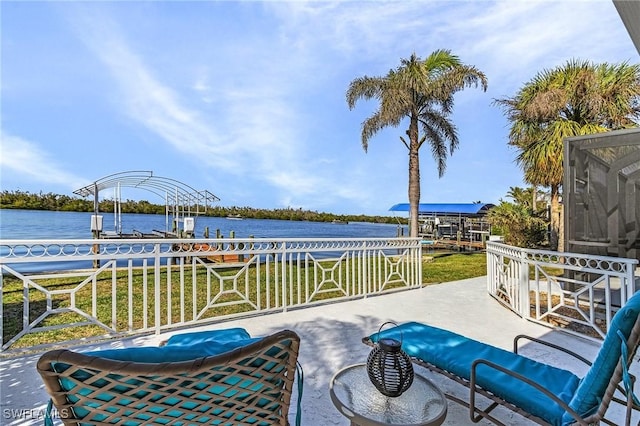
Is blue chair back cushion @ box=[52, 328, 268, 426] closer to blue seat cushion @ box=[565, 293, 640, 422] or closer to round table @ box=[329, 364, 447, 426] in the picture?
round table @ box=[329, 364, 447, 426]

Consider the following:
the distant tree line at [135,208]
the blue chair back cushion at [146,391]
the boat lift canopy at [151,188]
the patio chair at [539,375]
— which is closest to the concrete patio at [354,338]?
the patio chair at [539,375]

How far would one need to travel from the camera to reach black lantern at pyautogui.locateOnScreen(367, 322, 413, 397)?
5.79 ft

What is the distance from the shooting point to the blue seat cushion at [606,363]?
1.56 metres

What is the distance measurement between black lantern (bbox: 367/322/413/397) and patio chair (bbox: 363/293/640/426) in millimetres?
506

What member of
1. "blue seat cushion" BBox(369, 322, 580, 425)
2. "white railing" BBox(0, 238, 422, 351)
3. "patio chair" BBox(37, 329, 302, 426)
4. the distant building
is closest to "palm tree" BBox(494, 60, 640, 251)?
"white railing" BBox(0, 238, 422, 351)

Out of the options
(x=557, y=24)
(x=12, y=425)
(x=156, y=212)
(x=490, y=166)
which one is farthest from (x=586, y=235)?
(x=156, y=212)

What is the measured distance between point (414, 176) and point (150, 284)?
27.2 feet

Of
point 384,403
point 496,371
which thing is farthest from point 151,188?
point 496,371

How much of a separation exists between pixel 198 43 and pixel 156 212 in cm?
2029

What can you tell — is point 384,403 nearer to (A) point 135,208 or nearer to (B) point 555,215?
(B) point 555,215

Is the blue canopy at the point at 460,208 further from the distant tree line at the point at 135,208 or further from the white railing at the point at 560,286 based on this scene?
the white railing at the point at 560,286

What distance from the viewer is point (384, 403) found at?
185 cm

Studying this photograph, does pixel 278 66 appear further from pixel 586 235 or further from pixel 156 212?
pixel 156 212

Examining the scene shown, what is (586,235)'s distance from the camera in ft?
19.8
